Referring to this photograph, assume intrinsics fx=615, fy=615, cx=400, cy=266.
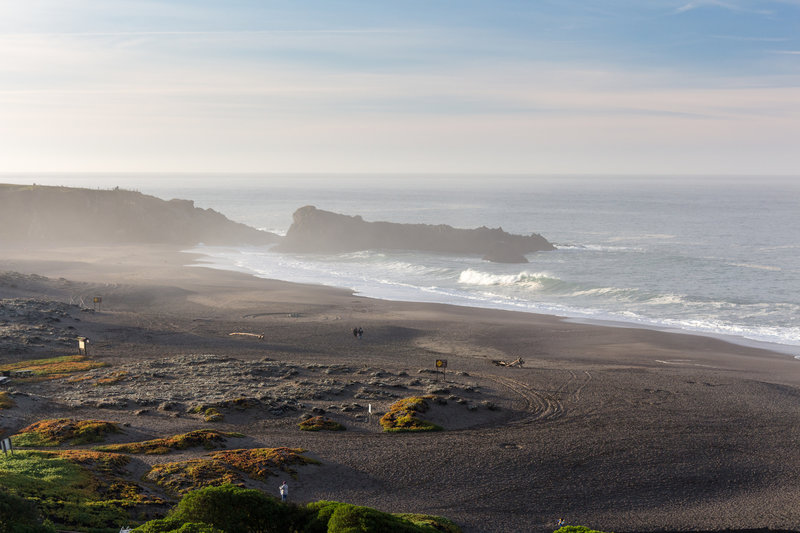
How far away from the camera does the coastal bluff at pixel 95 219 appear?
361 feet

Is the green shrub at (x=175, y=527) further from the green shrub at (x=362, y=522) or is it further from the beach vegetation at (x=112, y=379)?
the beach vegetation at (x=112, y=379)

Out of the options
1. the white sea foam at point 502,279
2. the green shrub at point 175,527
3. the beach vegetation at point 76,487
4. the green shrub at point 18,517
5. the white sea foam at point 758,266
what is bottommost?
the beach vegetation at point 76,487

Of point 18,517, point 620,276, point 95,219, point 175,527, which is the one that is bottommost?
point 175,527

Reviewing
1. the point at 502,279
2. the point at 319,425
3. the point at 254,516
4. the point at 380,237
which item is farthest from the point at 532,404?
the point at 380,237

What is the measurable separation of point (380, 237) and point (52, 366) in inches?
2981

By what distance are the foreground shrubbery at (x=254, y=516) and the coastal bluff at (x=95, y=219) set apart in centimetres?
10554

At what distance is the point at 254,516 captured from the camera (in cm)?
1769

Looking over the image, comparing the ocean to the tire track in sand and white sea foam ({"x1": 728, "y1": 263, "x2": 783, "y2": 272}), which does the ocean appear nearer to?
white sea foam ({"x1": 728, "y1": 263, "x2": 783, "y2": 272})

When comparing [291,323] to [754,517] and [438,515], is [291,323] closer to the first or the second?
[438,515]

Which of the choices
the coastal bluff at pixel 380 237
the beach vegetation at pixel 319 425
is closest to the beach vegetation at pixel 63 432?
the beach vegetation at pixel 319 425

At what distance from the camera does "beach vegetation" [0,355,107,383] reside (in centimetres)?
3841

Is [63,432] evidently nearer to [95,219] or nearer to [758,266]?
[758,266]

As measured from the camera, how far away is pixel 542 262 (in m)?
95.2

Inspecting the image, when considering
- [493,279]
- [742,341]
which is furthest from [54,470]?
[493,279]
